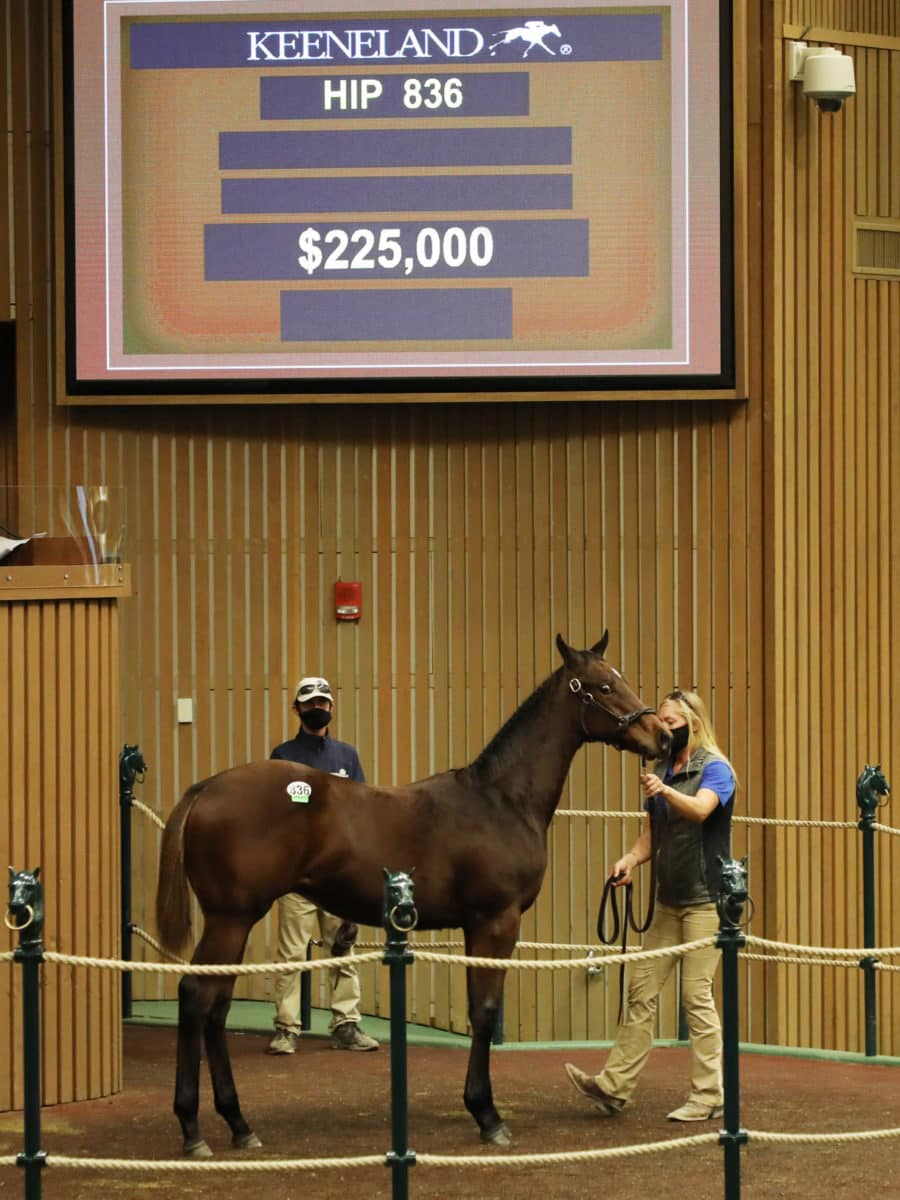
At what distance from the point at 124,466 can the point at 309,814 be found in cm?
410

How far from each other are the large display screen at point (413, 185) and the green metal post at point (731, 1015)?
4.59m

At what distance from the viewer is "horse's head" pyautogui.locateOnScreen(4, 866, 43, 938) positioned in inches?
224

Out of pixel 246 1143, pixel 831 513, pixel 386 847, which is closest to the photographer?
pixel 246 1143

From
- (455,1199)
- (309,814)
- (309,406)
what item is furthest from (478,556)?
(455,1199)

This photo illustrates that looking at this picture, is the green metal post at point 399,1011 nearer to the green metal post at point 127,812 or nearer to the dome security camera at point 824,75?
the green metal post at point 127,812

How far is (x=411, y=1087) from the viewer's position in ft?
25.3

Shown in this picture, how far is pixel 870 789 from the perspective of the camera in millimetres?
8539

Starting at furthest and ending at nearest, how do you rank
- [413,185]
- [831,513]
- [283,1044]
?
[831,513], [413,185], [283,1044]

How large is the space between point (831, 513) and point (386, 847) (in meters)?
4.52

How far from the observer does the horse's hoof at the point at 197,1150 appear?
6621mm

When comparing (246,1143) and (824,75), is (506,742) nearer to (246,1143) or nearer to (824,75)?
(246,1143)

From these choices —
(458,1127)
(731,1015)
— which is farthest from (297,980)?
(731,1015)

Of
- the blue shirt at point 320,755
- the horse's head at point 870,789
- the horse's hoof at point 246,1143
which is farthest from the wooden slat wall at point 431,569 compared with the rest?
the horse's hoof at point 246,1143

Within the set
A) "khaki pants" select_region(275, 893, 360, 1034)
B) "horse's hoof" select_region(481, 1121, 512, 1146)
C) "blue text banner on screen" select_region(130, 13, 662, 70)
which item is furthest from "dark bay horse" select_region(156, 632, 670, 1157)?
"blue text banner on screen" select_region(130, 13, 662, 70)
